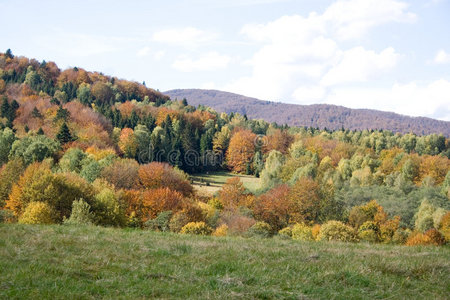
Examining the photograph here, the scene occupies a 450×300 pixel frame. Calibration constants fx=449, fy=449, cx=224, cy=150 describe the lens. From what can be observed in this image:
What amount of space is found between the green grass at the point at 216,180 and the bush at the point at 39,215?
183 feet

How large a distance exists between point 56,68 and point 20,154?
120109 mm

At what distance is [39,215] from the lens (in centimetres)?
4097

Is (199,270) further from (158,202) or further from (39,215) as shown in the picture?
(158,202)

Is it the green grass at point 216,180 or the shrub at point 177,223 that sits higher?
the shrub at point 177,223

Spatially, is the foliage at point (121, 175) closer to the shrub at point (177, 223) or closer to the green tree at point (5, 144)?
the green tree at point (5, 144)

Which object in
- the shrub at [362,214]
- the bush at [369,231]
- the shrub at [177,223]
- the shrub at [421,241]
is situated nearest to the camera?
the shrub at [421,241]

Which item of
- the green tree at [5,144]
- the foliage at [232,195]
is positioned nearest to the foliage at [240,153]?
the foliage at [232,195]

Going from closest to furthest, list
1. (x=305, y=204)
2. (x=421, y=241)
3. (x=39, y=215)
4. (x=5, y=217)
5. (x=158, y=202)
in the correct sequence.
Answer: (x=5, y=217) < (x=421, y=241) < (x=39, y=215) < (x=158, y=202) < (x=305, y=204)

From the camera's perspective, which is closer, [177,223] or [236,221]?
[177,223]

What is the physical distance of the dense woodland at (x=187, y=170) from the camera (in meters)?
48.3

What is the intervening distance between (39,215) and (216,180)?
7203cm

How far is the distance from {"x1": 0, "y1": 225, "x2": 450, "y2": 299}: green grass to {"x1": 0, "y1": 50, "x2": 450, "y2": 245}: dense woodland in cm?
800

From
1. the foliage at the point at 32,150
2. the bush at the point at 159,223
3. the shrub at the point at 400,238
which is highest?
the foliage at the point at 32,150

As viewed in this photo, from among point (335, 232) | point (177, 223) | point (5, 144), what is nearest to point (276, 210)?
point (177, 223)
